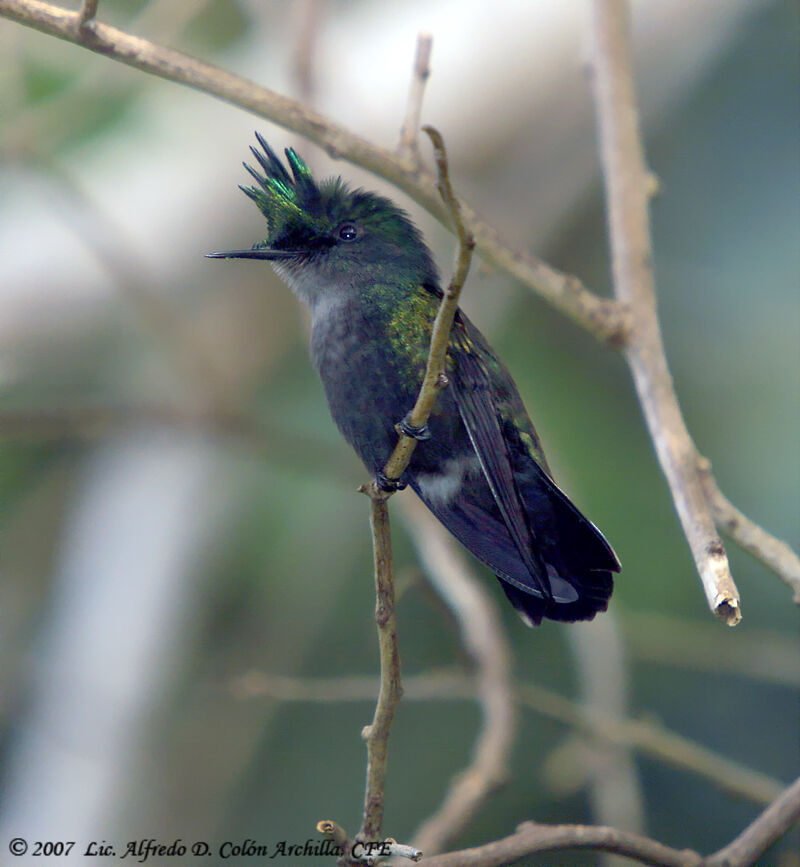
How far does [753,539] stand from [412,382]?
0.71m

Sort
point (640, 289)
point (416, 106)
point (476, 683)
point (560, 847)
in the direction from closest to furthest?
point (560, 847) → point (416, 106) → point (640, 289) → point (476, 683)

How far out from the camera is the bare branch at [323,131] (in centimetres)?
167

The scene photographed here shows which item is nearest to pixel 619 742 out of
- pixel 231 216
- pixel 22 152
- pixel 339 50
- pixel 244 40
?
pixel 231 216

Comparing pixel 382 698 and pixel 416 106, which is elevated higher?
pixel 416 106

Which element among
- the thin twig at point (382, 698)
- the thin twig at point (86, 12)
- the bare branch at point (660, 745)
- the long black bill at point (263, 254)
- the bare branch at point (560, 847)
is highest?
the thin twig at point (86, 12)

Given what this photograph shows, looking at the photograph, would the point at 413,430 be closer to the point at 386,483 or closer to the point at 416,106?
the point at 386,483

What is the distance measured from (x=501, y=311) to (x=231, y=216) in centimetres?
141

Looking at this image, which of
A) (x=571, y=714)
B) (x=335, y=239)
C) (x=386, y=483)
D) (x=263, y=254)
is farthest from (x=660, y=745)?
(x=263, y=254)

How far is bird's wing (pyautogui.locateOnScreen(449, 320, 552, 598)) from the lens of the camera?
1.51 meters

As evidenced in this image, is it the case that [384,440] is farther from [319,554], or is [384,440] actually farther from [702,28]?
[702,28]

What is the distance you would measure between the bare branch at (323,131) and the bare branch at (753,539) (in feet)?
1.61

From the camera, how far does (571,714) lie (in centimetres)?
295

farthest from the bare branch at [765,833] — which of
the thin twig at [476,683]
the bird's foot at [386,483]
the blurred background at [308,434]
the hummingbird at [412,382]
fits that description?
the blurred background at [308,434]

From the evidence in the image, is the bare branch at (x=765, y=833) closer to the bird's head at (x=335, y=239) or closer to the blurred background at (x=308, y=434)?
the bird's head at (x=335, y=239)
